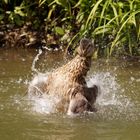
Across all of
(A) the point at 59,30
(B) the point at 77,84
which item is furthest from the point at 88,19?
(B) the point at 77,84

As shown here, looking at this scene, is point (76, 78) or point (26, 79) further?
point (26, 79)

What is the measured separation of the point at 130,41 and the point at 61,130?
6.72 feet

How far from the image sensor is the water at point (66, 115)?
4.61 metres

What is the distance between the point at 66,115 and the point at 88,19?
164 centimetres

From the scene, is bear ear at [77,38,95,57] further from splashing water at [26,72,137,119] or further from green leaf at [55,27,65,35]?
green leaf at [55,27,65,35]

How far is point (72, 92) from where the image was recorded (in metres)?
4.98

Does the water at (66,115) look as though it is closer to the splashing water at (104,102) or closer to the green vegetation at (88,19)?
the splashing water at (104,102)

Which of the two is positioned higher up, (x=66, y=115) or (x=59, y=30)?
(x=59, y=30)

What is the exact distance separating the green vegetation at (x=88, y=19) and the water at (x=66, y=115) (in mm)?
300

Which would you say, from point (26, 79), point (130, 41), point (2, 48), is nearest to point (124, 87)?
point (130, 41)

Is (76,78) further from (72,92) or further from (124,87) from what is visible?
(124,87)

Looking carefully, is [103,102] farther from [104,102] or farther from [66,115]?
[66,115]

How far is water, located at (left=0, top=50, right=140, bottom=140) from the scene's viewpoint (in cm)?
461

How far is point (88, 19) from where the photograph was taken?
6.28 metres
